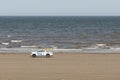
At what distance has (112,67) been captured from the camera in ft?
122

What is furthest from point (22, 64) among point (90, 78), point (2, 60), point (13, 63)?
point (90, 78)

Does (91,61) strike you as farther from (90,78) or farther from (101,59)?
(90,78)

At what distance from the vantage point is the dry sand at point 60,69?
32.1 m

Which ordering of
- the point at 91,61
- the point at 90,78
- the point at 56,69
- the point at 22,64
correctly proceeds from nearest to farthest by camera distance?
the point at 90,78, the point at 56,69, the point at 22,64, the point at 91,61

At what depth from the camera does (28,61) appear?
41781 mm

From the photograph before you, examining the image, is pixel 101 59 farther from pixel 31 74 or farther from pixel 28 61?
pixel 31 74

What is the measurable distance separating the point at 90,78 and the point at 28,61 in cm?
1159

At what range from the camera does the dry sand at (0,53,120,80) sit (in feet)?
105

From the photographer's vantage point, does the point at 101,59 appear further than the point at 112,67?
Yes

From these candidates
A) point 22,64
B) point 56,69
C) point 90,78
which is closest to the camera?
point 90,78

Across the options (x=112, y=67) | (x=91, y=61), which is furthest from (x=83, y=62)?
(x=112, y=67)

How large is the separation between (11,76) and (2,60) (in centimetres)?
1093

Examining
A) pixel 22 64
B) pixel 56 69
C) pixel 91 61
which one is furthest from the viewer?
pixel 91 61

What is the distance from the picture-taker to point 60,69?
35938 millimetres
